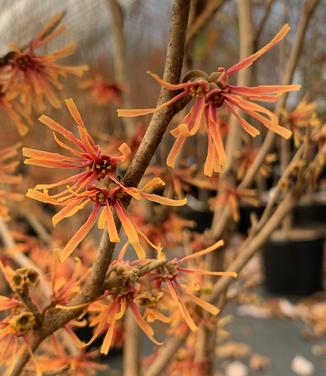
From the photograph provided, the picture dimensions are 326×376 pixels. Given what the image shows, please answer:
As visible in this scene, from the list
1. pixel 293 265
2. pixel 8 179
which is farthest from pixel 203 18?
pixel 293 265

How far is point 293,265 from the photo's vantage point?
1858 mm

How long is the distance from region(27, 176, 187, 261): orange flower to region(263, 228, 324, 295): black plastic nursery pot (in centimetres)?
170

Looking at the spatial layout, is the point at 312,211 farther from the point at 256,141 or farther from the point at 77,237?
the point at 77,237

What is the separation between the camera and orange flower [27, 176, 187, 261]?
21 cm

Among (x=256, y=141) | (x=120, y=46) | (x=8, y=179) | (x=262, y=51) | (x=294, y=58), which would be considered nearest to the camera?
(x=262, y=51)

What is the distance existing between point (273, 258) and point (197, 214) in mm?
722

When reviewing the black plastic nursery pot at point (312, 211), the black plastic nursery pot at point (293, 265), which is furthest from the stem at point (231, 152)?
the black plastic nursery pot at point (312, 211)

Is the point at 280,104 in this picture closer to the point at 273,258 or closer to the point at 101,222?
the point at 101,222

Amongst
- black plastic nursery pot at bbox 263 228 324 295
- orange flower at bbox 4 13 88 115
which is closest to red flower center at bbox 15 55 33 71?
orange flower at bbox 4 13 88 115

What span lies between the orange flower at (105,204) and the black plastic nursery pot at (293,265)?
170 cm

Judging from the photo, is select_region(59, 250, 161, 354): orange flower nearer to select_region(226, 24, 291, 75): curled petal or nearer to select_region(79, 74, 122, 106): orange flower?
select_region(226, 24, 291, 75): curled petal

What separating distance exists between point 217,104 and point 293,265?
1.73 m

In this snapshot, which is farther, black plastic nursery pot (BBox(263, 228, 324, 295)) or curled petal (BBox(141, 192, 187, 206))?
black plastic nursery pot (BBox(263, 228, 324, 295))

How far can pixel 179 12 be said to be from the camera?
9.1 inches
